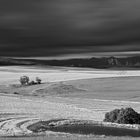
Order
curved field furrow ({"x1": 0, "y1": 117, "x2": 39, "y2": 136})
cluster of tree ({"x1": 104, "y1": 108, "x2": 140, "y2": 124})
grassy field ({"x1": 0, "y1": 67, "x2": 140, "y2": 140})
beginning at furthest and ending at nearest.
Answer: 1. grassy field ({"x1": 0, "y1": 67, "x2": 140, "y2": 140})
2. cluster of tree ({"x1": 104, "y1": 108, "x2": 140, "y2": 124})
3. curved field furrow ({"x1": 0, "y1": 117, "x2": 39, "y2": 136})

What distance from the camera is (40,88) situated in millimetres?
100625

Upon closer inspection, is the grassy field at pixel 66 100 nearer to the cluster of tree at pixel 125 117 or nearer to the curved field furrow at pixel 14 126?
the curved field furrow at pixel 14 126

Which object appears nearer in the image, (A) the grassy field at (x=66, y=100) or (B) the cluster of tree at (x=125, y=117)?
(B) the cluster of tree at (x=125, y=117)

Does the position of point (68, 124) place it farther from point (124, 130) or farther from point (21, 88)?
point (21, 88)

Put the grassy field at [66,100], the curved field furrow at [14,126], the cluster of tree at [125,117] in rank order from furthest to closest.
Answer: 1. the grassy field at [66,100]
2. the cluster of tree at [125,117]
3. the curved field furrow at [14,126]

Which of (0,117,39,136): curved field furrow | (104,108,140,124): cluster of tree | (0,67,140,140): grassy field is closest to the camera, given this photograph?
(0,117,39,136): curved field furrow

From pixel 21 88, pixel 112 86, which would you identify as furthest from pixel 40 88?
pixel 112 86

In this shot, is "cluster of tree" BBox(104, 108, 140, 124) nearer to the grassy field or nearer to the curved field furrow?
the grassy field

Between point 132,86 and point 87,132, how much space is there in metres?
67.9

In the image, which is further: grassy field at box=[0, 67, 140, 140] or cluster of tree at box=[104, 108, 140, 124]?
grassy field at box=[0, 67, 140, 140]

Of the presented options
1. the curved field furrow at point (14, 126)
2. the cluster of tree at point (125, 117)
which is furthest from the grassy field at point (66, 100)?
the cluster of tree at point (125, 117)

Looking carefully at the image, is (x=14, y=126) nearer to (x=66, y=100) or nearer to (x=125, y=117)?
(x=125, y=117)

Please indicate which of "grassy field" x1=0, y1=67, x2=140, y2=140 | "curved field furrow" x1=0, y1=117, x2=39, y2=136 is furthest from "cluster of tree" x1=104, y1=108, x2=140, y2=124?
"curved field furrow" x1=0, y1=117, x2=39, y2=136

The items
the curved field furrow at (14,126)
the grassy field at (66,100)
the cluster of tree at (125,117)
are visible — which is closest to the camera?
the curved field furrow at (14,126)
